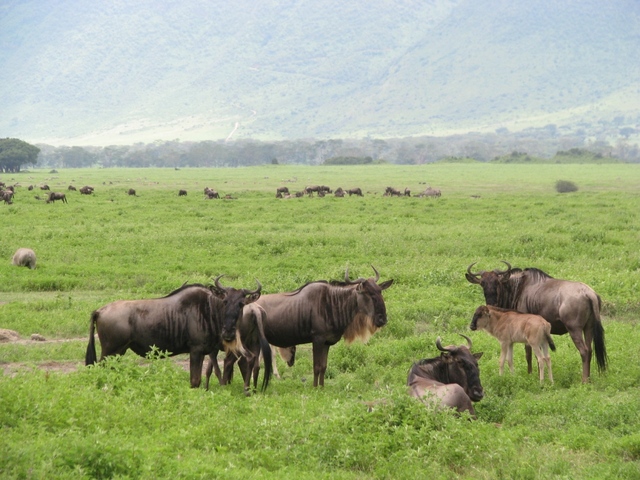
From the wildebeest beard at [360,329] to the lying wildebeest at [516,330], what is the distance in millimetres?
1722

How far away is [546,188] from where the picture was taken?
63719mm

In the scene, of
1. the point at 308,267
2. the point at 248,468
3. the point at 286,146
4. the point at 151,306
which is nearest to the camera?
the point at 248,468

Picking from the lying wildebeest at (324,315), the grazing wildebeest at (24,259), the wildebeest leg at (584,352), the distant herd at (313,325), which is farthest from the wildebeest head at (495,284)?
the grazing wildebeest at (24,259)

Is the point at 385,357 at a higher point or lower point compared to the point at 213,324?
lower

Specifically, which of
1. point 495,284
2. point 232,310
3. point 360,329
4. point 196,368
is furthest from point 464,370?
point 196,368

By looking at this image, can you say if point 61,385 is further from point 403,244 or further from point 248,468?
point 403,244

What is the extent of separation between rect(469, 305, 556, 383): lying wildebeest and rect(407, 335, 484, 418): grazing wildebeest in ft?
4.22

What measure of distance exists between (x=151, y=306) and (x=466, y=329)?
6.30 m

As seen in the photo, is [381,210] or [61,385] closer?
[61,385]

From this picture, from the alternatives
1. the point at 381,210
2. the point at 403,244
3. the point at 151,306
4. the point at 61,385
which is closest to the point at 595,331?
the point at 151,306

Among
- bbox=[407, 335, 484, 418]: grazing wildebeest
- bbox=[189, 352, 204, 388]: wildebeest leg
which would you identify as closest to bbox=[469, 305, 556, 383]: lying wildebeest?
bbox=[407, 335, 484, 418]: grazing wildebeest

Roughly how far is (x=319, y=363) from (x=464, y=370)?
2.25m

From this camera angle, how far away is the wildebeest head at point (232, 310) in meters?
10.7

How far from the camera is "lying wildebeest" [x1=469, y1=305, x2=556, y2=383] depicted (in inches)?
449
